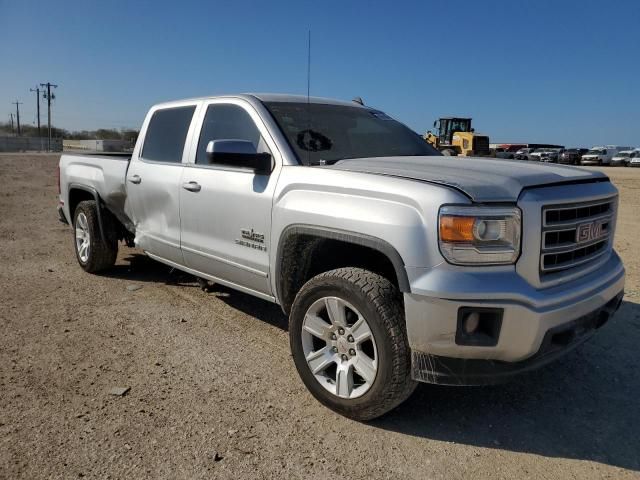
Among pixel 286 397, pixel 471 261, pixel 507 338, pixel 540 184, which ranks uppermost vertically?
pixel 540 184

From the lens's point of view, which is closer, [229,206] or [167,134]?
[229,206]

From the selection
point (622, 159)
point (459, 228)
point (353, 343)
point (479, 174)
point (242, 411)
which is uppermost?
point (622, 159)

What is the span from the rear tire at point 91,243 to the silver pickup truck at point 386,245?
6.04 feet

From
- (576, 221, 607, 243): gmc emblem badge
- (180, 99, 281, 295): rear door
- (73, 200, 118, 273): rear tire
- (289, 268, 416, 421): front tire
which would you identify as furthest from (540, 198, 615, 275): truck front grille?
(73, 200, 118, 273): rear tire

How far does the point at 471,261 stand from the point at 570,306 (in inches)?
24.5

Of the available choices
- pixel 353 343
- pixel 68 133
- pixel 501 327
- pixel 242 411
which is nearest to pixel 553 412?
pixel 501 327

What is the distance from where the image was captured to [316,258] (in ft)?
11.2

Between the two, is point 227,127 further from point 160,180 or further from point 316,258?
point 316,258

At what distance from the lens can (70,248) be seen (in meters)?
7.53

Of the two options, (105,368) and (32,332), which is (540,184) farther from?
(32,332)

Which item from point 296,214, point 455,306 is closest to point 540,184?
point 455,306

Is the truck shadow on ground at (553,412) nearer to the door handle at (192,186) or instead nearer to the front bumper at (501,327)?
the front bumper at (501,327)

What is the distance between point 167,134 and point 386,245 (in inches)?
115

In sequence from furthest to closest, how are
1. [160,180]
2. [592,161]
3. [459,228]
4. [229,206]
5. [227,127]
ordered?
1. [592,161]
2. [160,180]
3. [227,127]
4. [229,206]
5. [459,228]
